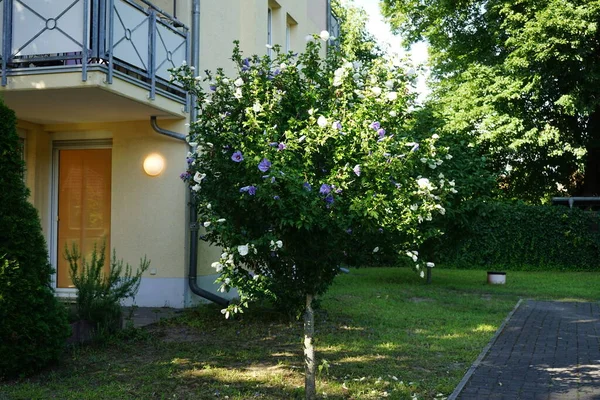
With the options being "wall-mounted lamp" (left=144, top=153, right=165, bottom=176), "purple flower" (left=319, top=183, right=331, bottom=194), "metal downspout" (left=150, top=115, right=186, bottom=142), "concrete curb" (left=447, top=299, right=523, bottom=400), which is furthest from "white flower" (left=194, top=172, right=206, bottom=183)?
"wall-mounted lamp" (left=144, top=153, right=165, bottom=176)

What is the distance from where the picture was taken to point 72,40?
8180mm

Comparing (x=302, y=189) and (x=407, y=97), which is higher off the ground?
(x=407, y=97)

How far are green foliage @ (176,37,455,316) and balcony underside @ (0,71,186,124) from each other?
286 cm

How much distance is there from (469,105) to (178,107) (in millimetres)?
15053

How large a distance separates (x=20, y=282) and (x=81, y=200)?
5730mm

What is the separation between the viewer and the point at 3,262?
19.2 ft

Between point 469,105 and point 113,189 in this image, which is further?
point 469,105

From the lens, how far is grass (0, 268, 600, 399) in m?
5.86

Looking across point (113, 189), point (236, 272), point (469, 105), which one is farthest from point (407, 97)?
point (469, 105)

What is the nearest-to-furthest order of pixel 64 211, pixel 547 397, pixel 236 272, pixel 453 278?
pixel 236 272 → pixel 547 397 → pixel 64 211 → pixel 453 278

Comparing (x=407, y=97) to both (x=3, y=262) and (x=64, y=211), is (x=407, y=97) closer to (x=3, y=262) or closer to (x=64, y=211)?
(x=3, y=262)

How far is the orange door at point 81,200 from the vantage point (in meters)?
11.3

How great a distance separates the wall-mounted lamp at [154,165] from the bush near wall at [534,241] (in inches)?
552

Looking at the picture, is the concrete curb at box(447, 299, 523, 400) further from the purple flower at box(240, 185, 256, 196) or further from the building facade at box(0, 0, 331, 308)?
the building facade at box(0, 0, 331, 308)
